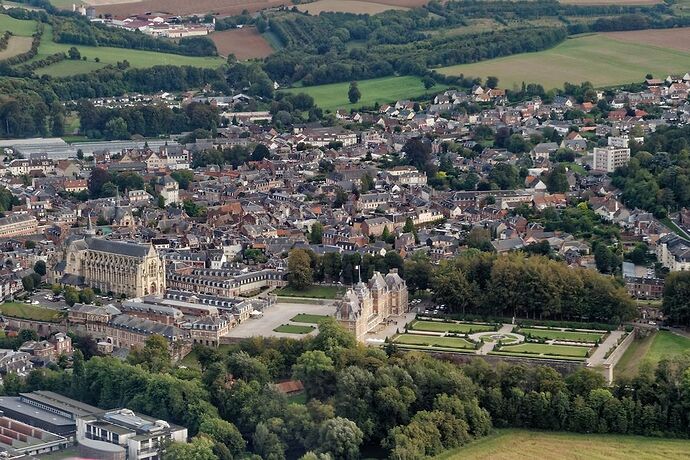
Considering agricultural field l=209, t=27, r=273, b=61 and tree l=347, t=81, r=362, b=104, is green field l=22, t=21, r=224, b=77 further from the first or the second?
tree l=347, t=81, r=362, b=104

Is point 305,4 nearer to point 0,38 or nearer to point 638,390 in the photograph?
point 0,38

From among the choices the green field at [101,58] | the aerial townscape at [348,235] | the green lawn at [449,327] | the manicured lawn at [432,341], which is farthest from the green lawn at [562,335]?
the green field at [101,58]

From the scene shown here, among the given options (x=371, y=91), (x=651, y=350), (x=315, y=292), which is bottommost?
(x=315, y=292)

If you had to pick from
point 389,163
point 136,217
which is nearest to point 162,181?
point 136,217

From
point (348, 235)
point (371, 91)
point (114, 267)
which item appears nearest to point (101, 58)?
point (371, 91)

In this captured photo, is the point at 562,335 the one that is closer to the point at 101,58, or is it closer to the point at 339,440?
the point at 339,440
